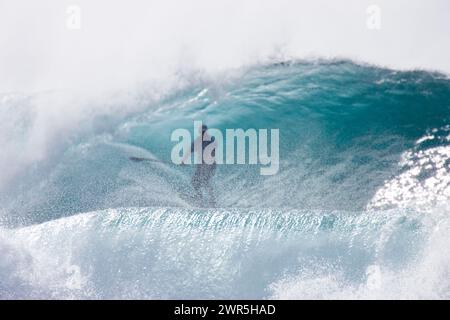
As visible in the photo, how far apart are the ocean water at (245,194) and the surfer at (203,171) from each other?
28 cm

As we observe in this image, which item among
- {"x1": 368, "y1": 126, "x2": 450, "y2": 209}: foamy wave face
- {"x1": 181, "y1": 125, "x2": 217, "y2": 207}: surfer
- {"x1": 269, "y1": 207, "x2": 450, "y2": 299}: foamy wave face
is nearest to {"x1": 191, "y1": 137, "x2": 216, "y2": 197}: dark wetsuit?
{"x1": 181, "y1": 125, "x2": 217, "y2": 207}: surfer

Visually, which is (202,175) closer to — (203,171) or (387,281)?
(203,171)

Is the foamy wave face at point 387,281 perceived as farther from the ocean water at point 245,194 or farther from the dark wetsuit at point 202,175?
the dark wetsuit at point 202,175

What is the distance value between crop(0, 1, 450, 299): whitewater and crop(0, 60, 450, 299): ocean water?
1.8 inches

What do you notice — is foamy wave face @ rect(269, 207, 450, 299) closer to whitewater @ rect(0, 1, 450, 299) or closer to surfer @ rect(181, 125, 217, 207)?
whitewater @ rect(0, 1, 450, 299)

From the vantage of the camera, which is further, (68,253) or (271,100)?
(271,100)

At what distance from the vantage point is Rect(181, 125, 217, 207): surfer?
51.3 feet
